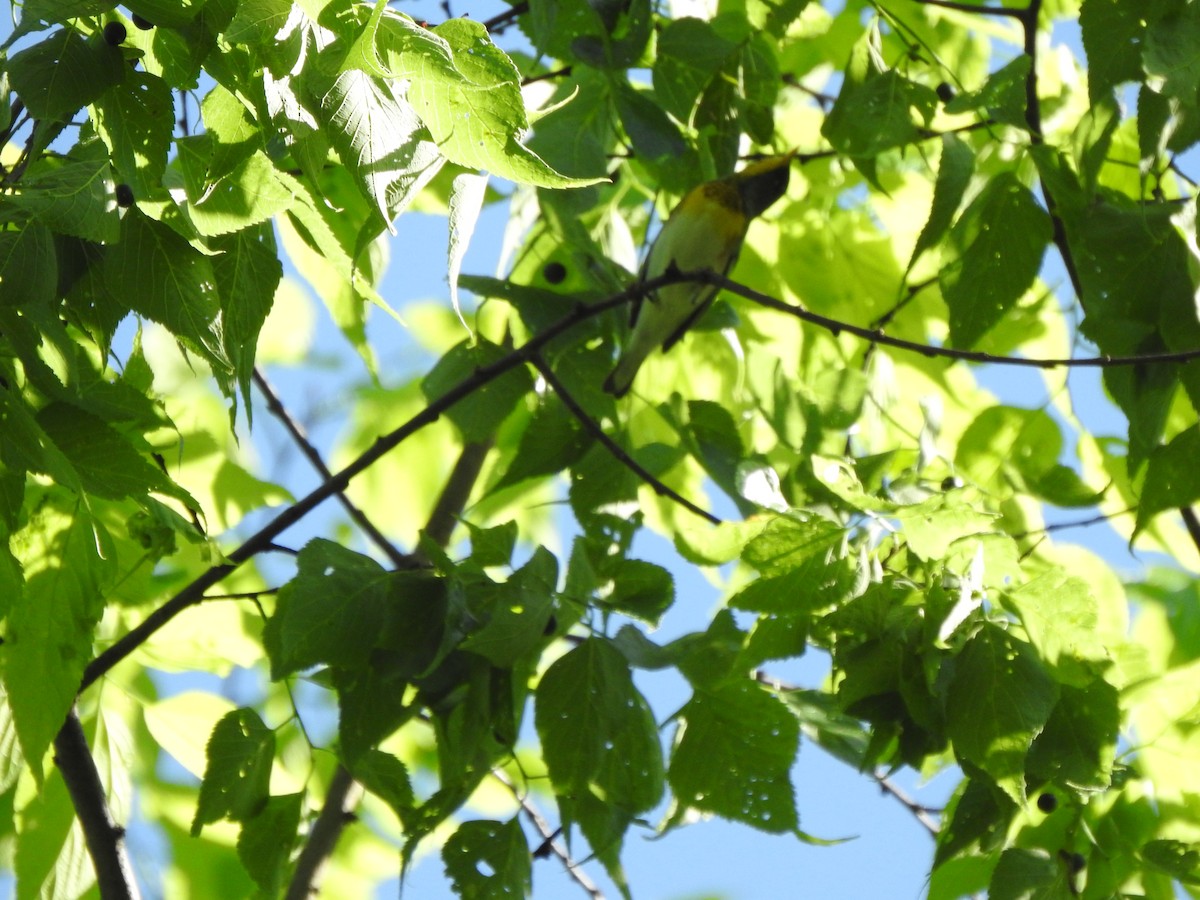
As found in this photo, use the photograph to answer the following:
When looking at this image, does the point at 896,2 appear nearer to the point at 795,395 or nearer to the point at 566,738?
the point at 795,395

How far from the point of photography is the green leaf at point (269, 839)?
5.18ft

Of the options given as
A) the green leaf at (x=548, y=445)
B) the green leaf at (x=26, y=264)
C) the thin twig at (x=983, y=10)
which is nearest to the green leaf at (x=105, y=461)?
the green leaf at (x=26, y=264)

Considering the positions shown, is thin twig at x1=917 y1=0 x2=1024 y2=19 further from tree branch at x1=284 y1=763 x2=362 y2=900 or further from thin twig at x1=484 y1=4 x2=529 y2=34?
tree branch at x1=284 y1=763 x2=362 y2=900

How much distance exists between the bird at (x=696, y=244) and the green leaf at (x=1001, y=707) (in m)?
1.10

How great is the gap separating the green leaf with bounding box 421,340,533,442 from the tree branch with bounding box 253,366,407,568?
308mm

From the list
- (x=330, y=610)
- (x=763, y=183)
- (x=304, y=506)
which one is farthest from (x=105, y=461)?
(x=763, y=183)

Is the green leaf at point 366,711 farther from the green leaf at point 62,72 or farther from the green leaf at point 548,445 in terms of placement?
the green leaf at point 62,72

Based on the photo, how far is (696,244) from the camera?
2.91 m

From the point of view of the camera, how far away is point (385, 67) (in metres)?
0.81

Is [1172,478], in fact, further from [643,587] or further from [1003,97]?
[643,587]

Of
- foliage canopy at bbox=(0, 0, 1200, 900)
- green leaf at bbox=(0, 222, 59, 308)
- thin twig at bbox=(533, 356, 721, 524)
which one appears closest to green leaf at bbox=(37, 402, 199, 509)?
foliage canopy at bbox=(0, 0, 1200, 900)

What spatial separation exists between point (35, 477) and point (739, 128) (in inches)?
45.4

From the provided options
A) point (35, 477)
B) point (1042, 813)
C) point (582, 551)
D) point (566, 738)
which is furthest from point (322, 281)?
point (1042, 813)

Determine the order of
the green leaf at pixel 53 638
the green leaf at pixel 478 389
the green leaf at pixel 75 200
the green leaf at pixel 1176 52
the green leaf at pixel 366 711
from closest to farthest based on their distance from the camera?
the green leaf at pixel 75 200
the green leaf at pixel 53 638
the green leaf at pixel 1176 52
the green leaf at pixel 366 711
the green leaf at pixel 478 389
